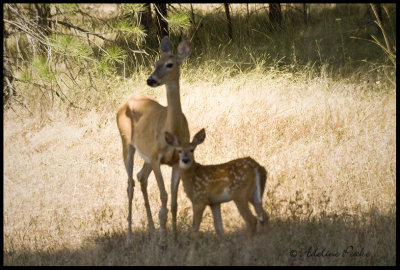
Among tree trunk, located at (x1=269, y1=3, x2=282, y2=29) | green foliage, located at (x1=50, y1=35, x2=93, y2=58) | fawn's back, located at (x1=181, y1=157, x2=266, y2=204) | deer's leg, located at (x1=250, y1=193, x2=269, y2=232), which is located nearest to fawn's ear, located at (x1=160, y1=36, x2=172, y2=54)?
fawn's back, located at (x1=181, y1=157, x2=266, y2=204)

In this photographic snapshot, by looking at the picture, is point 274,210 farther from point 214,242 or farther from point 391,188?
point 391,188

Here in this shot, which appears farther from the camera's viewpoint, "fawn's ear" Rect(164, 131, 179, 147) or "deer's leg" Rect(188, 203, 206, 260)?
"fawn's ear" Rect(164, 131, 179, 147)

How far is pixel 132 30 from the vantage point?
8172 mm

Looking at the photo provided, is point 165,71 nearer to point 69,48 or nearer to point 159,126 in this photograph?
point 159,126

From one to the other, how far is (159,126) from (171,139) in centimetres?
45

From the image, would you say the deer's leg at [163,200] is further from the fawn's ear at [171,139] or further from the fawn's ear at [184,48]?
the fawn's ear at [184,48]

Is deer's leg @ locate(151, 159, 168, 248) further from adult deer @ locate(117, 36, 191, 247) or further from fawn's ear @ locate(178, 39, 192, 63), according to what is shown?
fawn's ear @ locate(178, 39, 192, 63)

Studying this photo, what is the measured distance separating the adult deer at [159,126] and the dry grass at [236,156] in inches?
13.7

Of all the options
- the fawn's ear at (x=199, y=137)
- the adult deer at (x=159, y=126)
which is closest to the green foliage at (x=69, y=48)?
the adult deer at (x=159, y=126)

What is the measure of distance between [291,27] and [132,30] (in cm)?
408

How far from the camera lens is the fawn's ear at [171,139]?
4848 mm

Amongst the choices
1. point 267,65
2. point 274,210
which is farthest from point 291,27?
point 274,210

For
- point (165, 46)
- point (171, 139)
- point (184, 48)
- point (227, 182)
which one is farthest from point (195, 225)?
point (165, 46)

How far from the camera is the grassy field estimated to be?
190 inches
